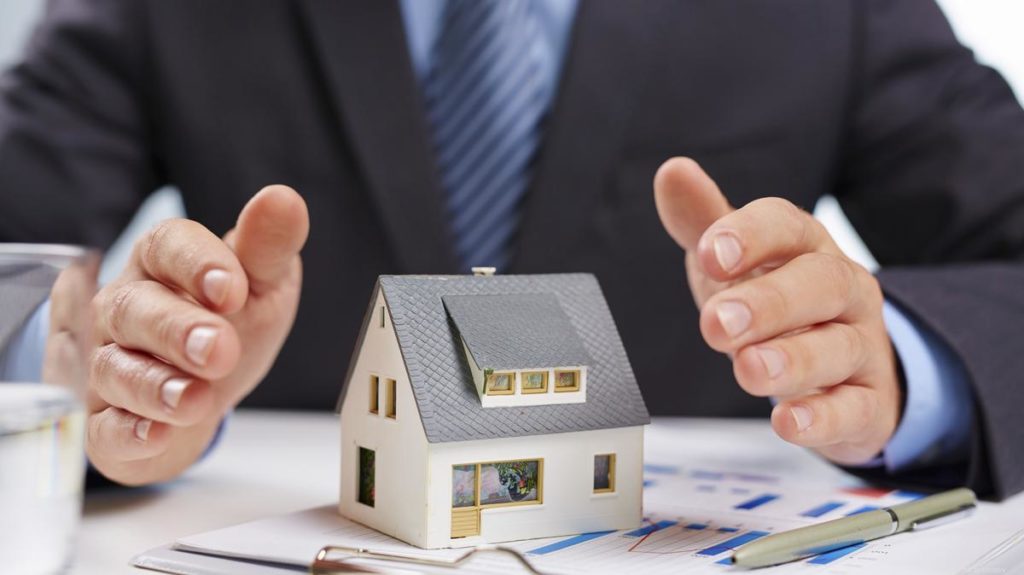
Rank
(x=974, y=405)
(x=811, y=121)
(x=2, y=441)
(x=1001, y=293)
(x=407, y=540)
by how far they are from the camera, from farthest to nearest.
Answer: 1. (x=811, y=121)
2. (x=1001, y=293)
3. (x=974, y=405)
4. (x=407, y=540)
5. (x=2, y=441)

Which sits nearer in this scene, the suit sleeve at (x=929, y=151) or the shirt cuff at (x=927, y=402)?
the shirt cuff at (x=927, y=402)

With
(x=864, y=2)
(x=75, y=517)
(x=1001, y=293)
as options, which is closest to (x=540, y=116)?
(x=864, y=2)

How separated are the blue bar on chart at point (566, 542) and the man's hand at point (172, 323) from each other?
0.24 meters

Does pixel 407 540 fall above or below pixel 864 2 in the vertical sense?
below

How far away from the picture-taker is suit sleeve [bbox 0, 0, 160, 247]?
1.51 metres

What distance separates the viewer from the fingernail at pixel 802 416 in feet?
2.43

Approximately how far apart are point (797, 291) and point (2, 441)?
53cm

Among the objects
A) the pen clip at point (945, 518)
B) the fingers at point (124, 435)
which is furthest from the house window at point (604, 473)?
the fingers at point (124, 435)

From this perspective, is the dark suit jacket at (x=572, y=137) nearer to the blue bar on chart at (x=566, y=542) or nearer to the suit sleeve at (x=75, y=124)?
the suit sleeve at (x=75, y=124)

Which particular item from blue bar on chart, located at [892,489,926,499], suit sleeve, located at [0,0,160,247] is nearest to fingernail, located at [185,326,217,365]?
blue bar on chart, located at [892,489,926,499]

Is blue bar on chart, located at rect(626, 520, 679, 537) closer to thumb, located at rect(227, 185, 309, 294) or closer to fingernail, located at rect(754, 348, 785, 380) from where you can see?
fingernail, located at rect(754, 348, 785, 380)

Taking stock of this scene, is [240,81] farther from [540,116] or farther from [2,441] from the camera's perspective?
[2,441]

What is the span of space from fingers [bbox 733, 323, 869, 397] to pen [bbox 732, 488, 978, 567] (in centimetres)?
10

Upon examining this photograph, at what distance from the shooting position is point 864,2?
1.57m
